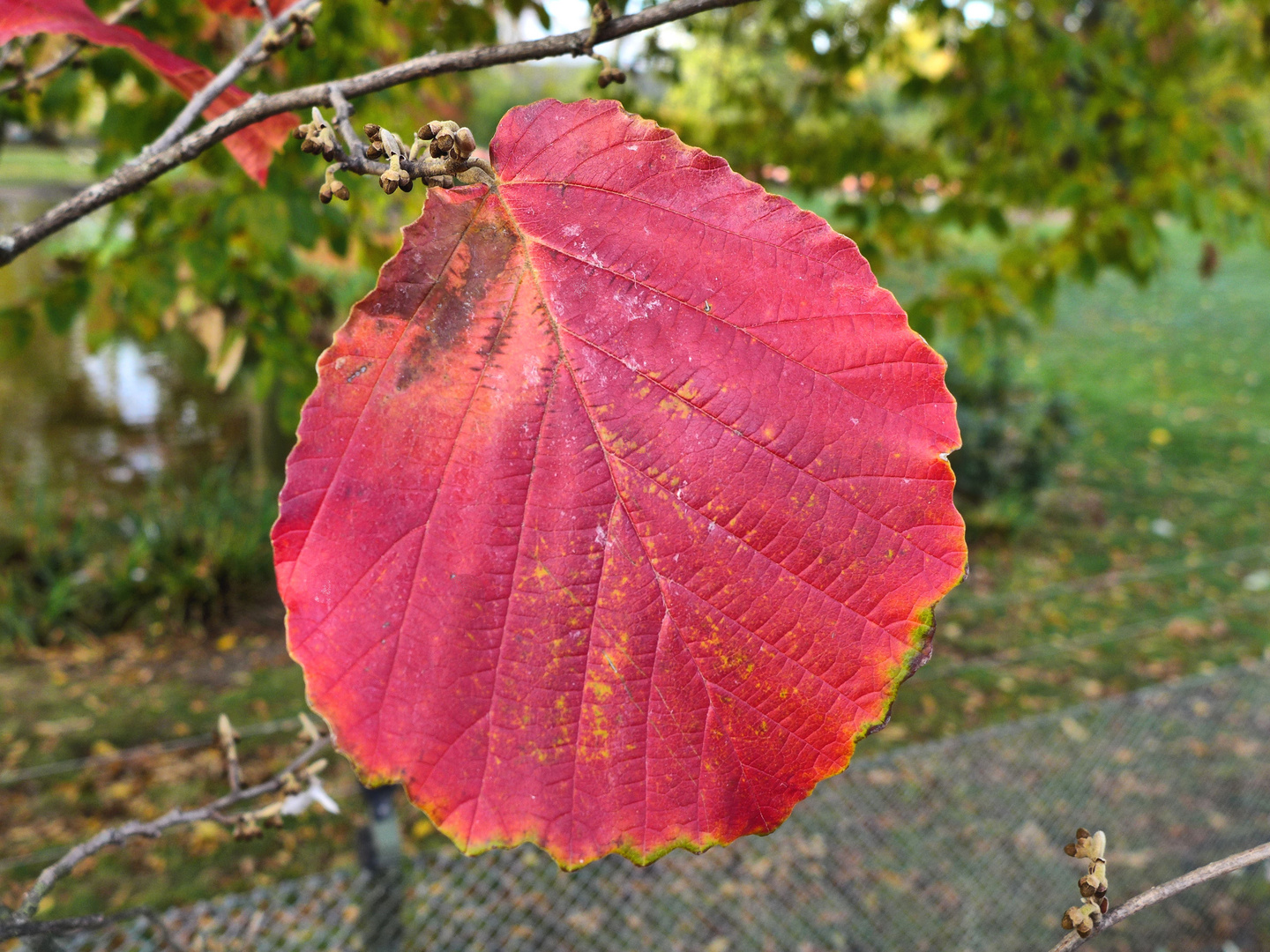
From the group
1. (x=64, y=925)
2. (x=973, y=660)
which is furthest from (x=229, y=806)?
(x=973, y=660)

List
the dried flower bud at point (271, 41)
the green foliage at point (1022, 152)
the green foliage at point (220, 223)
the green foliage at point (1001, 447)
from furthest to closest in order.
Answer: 1. the green foliage at point (1001, 447)
2. the green foliage at point (1022, 152)
3. the green foliage at point (220, 223)
4. the dried flower bud at point (271, 41)

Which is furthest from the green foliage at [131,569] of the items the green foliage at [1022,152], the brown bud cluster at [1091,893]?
the brown bud cluster at [1091,893]

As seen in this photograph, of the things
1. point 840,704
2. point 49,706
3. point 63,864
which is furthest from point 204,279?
point 49,706

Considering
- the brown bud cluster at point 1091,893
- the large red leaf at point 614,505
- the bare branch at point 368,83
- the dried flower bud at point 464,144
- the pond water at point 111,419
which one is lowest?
the pond water at point 111,419

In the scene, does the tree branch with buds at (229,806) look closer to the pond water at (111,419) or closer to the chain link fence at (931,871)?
the chain link fence at (931,871)

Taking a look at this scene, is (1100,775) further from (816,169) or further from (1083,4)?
(1083,4)

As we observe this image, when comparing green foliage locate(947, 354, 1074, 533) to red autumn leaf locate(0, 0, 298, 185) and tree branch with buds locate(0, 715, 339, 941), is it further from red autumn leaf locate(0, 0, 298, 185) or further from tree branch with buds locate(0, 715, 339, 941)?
red autumn leaf locate(0, 0, 298, 185)

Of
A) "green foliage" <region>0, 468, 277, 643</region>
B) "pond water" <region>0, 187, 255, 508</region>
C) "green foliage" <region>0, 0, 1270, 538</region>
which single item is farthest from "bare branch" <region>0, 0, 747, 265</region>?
"pond water" <region>0, 187, 255, 508</region>
